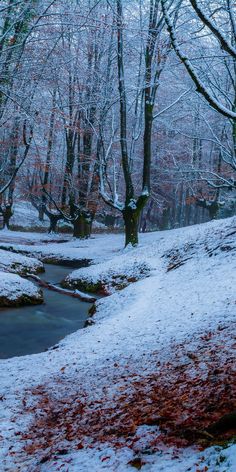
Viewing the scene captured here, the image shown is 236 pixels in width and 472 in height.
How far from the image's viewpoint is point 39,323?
978cm

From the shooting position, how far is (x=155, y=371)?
4934 mm

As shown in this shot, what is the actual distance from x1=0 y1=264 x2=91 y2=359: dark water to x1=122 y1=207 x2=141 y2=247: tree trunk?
5849 mm

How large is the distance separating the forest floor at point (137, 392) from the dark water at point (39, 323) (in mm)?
839

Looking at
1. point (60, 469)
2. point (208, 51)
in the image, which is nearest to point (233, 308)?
point (60, 469)

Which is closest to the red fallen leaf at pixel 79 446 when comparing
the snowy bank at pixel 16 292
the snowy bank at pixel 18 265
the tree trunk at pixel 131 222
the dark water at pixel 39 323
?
the dark water at pixel 39 323

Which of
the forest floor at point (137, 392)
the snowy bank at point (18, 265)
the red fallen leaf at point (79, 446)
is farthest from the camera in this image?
the snowy bank at point (18, 265)

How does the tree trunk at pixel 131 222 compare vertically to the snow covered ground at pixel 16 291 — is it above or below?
above

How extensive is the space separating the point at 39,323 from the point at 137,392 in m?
5.80

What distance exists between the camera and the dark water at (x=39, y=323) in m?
8.20

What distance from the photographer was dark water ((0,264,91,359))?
8.20m

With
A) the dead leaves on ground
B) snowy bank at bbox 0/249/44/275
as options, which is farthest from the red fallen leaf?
snowy bank at bbox 0/249/44/275

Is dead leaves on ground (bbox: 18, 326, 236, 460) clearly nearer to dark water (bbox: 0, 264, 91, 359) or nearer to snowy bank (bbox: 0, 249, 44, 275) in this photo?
dark water (bbox: 0, 264, 91, 359)

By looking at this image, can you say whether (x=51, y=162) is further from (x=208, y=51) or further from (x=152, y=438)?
(x=152, y=438)

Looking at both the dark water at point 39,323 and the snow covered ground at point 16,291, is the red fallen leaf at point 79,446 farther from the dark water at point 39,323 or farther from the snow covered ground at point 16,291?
the snow covered ground at point 16,291
